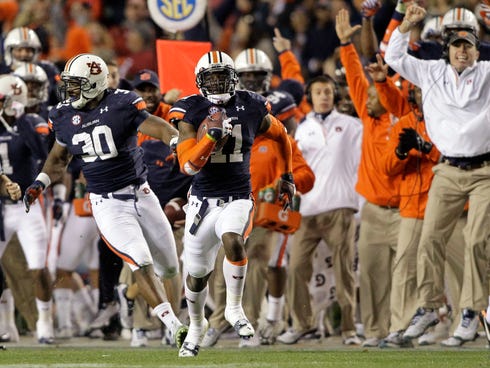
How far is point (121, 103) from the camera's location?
9.38 metres

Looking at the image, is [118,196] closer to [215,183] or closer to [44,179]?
[44,179]

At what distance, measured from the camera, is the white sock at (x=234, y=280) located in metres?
8.55

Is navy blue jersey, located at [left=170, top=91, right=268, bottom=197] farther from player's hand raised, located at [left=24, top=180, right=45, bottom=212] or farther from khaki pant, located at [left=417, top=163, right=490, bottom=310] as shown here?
khaki pant, located at [left=417, top=163, right=490, bottom=310]

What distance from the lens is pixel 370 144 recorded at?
35.1ft

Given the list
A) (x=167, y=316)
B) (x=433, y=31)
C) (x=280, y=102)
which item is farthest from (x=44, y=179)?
(x=433, y=31)

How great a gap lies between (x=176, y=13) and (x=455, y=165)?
10.8 feet

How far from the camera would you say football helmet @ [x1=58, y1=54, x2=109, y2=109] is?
9.38 meters

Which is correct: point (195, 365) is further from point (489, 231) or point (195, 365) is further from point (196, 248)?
point (489, 231)

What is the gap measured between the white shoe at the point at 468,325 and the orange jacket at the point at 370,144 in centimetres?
132

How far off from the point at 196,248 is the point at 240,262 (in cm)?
38

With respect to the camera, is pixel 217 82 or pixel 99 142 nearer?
pixel 217 82

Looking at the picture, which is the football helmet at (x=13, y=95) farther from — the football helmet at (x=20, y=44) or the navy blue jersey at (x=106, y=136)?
the navy blue jersey at (x=106, y=136)

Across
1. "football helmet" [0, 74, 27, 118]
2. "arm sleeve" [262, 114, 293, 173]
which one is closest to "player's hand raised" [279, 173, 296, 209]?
"arm sleeve" [262, 114, 293, 173]

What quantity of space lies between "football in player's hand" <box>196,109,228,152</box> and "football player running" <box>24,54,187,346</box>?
28.1 inches
